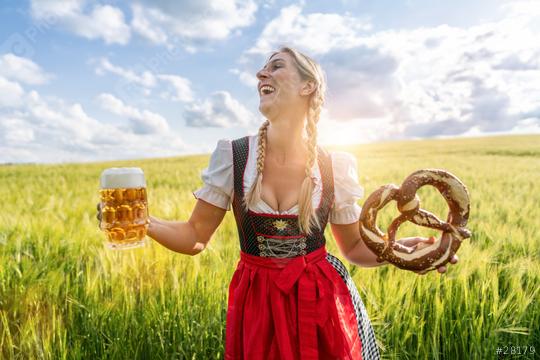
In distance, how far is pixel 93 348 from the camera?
221 centimetres

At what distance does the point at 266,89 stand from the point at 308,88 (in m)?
0.17

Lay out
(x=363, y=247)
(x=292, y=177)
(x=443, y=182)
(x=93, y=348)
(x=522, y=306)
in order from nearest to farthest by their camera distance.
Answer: (x=443, y=182) < (x=292, y=177) < (x=363, y=247) < (x=93, y=348) < (x=522, y=306)

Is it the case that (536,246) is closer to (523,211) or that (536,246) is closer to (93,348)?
(523,211)

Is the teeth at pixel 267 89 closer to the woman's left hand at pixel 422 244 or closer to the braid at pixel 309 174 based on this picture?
the braid at pixel 309 174

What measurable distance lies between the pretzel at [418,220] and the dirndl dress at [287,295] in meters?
0.21

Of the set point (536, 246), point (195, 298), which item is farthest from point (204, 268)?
point (536, 246)

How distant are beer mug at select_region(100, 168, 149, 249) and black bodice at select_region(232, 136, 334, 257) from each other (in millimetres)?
385

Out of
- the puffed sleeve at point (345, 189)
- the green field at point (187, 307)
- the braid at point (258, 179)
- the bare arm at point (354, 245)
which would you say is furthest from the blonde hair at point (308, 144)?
the green field at point (187, 307)

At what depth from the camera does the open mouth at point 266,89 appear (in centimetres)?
169

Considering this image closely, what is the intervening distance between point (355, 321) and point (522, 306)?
1.33m

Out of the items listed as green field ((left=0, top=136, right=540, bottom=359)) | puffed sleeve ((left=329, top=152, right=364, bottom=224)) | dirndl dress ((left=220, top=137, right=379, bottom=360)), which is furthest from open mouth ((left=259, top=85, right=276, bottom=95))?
green field ((left=0, top=136, right=540, bottom=359))

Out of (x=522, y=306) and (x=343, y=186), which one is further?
(x=522, y=306)

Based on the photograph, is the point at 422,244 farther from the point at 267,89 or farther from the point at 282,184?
the point at 267,89

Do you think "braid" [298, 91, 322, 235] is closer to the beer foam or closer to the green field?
the beer foam
